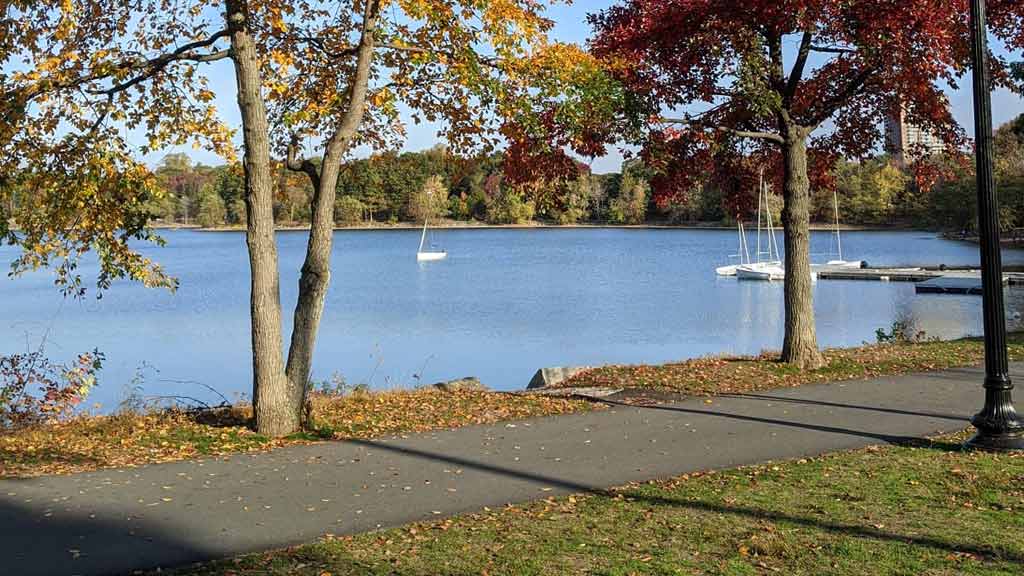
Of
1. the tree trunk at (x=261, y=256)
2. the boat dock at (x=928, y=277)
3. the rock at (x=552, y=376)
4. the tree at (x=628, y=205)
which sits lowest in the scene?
the boat dock at (x=928, y=277)

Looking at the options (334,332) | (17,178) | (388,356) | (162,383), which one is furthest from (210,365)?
(17,178)

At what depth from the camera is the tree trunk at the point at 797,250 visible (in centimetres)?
1419

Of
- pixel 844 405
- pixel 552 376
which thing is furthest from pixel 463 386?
pixel 844 405

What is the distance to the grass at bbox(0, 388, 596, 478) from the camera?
8.79m

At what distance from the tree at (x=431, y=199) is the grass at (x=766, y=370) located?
85038 millimetres

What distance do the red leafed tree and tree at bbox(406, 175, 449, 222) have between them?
85.3 meters

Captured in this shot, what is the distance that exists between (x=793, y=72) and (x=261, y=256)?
27.3 feet

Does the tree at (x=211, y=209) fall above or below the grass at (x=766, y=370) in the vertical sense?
above

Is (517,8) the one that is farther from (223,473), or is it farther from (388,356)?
(388,356)

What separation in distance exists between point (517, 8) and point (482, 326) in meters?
23.4

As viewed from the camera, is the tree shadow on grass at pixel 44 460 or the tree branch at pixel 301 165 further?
the tree branch at pixel 301 165

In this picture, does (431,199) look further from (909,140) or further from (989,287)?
(989,287)

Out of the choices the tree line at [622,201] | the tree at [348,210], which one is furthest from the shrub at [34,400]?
the tree at [348,210]

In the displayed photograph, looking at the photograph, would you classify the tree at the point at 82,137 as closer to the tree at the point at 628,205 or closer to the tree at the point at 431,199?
the tree at the point at 431,199
